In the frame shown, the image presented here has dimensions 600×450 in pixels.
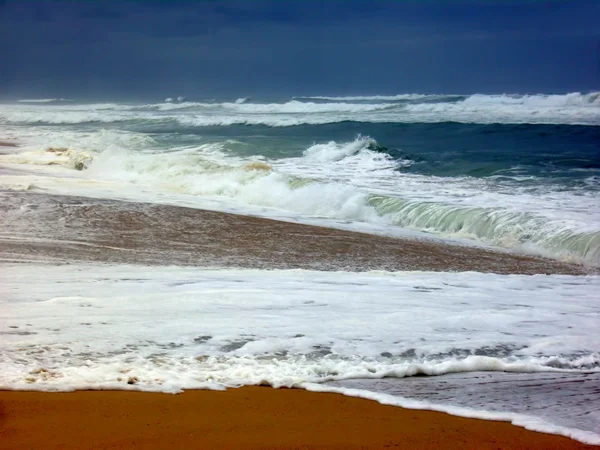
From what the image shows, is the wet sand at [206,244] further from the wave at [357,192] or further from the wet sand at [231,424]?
the wet sand at [231,424]

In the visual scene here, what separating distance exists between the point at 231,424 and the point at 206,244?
223 inches

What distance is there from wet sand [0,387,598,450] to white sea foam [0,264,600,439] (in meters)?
0.20

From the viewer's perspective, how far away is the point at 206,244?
371 inches

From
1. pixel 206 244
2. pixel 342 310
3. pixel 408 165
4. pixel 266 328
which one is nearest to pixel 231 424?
pixel 266 328

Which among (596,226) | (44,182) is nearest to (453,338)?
(596,226)

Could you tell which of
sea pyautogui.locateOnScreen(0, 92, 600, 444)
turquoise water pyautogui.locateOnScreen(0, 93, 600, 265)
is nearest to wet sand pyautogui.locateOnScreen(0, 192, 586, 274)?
sea pyautogui.locateOnScreen(0, 92, 600, 444)

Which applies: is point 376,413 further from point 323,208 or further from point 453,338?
point 323,208

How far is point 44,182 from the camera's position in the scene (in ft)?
48.3

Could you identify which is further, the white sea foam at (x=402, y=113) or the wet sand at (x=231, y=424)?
the white sea foam at (x=402, y=113)

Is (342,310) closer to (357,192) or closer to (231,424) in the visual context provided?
(231,424)

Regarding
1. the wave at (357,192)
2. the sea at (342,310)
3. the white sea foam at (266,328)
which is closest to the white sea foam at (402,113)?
the wave at (357,192)

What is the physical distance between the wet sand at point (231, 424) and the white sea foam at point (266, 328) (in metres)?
0.20

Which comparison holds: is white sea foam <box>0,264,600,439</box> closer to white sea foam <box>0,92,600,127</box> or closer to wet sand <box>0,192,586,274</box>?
wet sand <box>0,192,586,274</box>

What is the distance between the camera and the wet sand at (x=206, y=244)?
839cm
